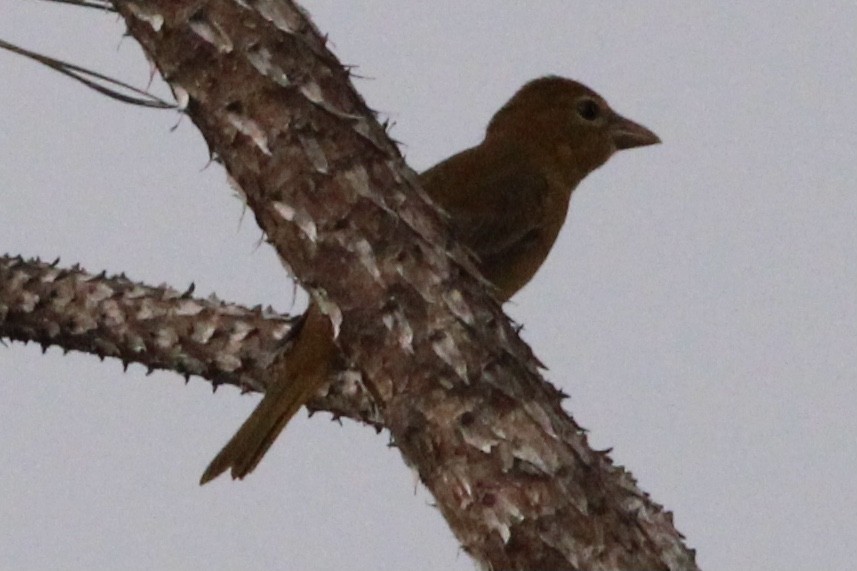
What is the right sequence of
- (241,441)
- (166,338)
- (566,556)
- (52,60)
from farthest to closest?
(166,338)
(241,441)
(52,60)
(566,556)

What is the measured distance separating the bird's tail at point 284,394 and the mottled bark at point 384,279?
0.92 meters

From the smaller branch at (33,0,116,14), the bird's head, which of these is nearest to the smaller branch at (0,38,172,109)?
the smaller branch at (33,0,116,14)

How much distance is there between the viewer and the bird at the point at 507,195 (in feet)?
12.7

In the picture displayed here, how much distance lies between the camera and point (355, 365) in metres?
2.88

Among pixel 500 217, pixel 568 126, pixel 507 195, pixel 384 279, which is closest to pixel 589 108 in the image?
pixel 568 126

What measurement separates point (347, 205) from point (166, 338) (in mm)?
1528

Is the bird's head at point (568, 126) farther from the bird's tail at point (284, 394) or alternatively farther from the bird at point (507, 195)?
the bird's tail at point (284, 394)

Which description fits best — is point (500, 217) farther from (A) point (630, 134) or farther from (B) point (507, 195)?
(A) point (630, 134)

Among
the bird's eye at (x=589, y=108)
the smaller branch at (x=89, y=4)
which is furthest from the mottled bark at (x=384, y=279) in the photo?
the bird's eye at (x=589, y=108)

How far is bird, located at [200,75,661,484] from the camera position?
3.86m

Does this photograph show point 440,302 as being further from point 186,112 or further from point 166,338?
point 166,338

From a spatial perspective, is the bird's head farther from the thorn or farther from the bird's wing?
the thorn

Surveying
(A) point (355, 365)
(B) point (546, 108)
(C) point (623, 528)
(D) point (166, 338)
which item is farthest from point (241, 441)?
(B) point (546, 108)

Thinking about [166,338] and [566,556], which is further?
[166,338]
